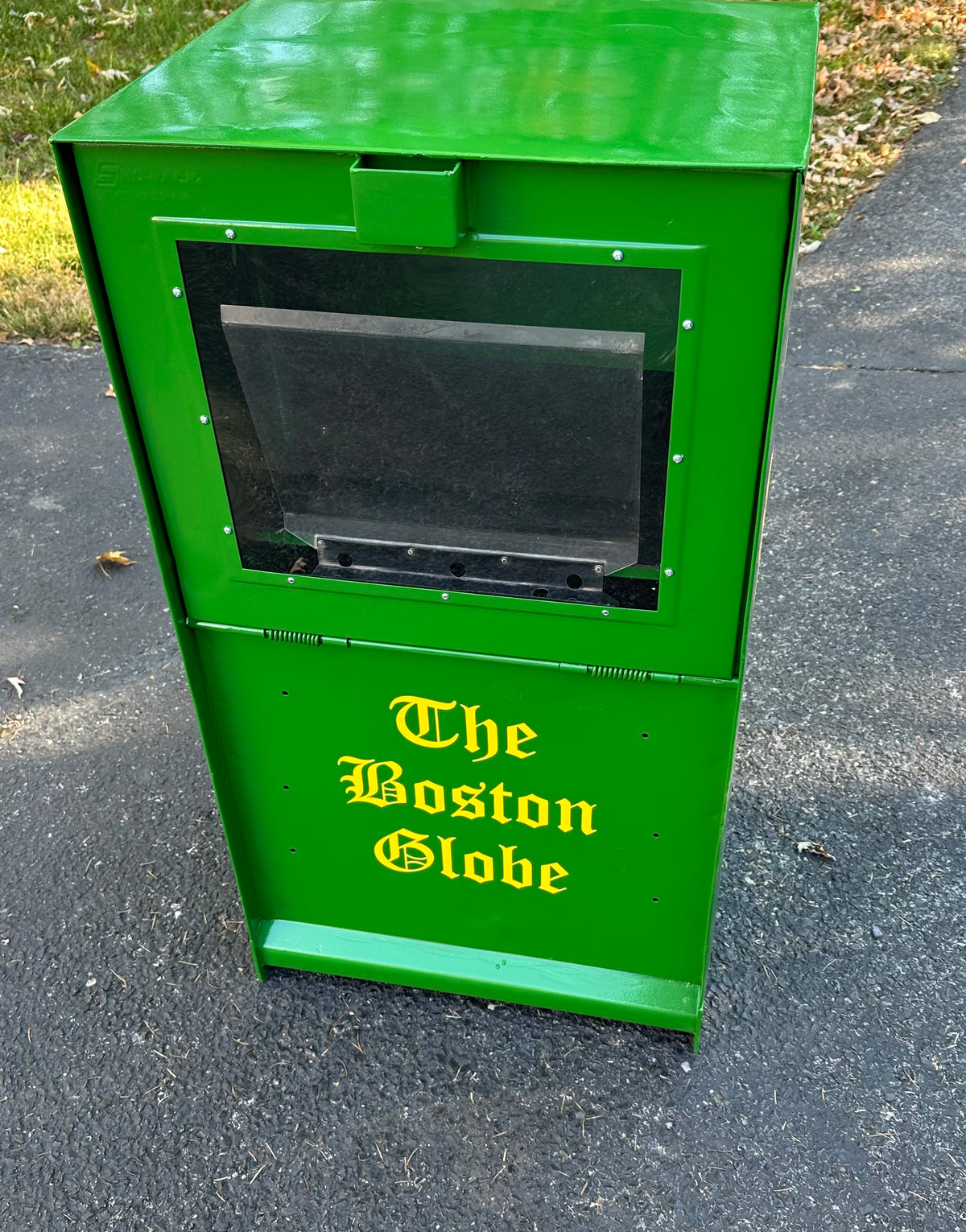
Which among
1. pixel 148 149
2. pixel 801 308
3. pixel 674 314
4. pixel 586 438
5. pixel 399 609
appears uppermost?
pixel 148 149

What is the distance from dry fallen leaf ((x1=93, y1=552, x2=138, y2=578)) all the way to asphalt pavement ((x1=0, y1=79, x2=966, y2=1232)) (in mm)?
49

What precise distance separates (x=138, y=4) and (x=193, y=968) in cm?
629

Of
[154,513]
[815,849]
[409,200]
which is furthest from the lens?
[815,849]

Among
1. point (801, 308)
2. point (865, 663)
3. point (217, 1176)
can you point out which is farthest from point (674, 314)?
point (801, 308)

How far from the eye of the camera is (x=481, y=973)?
229 cm

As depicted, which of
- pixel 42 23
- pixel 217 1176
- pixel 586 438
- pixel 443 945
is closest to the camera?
pixel 586 438

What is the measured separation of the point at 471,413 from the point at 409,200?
1.06ft

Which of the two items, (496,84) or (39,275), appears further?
(39,275)

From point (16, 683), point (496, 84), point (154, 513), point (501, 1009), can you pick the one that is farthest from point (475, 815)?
point (16, 683)

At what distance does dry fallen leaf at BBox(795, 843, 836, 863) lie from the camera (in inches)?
103

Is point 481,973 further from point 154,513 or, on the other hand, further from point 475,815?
point 154,513

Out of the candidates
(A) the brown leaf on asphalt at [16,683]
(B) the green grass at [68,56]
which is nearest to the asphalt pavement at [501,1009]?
(A) the brown leaf on asphalt at [16,683]

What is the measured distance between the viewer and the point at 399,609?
1.79 meters

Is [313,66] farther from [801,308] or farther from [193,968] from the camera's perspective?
[801,308]
